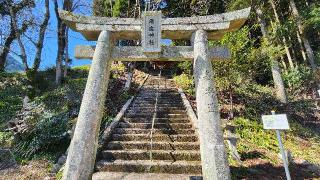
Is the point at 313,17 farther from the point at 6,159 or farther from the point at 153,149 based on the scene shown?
the point at 6,159

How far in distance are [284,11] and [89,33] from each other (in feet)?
59.2

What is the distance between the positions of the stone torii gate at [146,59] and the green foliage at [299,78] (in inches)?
477

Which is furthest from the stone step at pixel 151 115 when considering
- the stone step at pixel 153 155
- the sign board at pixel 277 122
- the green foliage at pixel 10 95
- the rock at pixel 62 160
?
the green foliage at pixel 10 95

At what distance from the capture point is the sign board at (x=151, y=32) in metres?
6.89

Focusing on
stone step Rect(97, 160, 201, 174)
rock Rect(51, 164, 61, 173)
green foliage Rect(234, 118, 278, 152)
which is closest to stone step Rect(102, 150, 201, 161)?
stone step Rect(97, 160, 201, 174)

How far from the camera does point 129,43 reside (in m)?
22.4

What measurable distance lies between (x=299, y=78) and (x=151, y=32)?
13.8m

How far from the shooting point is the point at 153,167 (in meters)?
6.70

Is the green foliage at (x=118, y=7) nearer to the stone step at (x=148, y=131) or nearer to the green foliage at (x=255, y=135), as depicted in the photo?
the green foliage at (x=255, y=135)

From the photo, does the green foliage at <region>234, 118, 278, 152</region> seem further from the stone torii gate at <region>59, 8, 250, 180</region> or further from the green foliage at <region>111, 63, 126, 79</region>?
the green foliage at <region>111, 63, 126, 79</region>

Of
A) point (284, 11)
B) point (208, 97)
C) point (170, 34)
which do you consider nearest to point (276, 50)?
point (170, 34)

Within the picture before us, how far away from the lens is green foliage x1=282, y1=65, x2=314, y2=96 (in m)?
17.4

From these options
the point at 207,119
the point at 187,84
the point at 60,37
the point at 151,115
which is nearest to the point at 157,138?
the point at 151,115

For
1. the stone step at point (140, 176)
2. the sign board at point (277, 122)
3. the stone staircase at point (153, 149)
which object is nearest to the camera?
the sign board at point (277, 122)
